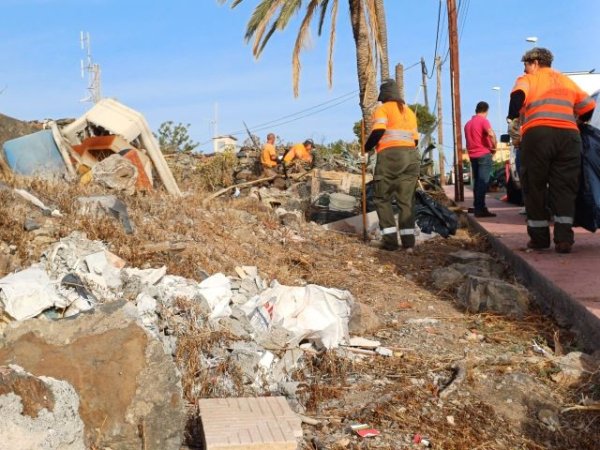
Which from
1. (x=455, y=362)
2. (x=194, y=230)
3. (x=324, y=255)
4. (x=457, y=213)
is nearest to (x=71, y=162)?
(x=194, y=230)

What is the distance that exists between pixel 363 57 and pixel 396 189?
7.22 meters

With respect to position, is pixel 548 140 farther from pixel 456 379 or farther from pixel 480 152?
pixel 480 152

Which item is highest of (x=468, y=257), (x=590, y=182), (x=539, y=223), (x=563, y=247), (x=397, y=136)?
(x=397, y=136)

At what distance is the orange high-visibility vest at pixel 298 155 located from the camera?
1587 centimetres

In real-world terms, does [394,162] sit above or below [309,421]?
above

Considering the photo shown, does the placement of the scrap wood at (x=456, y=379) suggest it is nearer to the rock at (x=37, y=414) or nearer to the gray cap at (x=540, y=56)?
the rock at (x=37, y=414)

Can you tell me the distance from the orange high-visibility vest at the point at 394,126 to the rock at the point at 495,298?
3024mm

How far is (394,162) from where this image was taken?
→ 8.70 m

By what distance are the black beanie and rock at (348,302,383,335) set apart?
152 inches

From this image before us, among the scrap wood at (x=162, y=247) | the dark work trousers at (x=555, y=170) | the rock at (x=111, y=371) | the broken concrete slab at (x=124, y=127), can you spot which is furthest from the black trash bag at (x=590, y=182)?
the broken concrete slab at (x=124, y=127)

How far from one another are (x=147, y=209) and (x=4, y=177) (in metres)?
1.46

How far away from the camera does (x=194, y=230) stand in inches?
304

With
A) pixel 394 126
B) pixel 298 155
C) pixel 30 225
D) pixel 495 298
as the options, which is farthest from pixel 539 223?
pixel 298 155

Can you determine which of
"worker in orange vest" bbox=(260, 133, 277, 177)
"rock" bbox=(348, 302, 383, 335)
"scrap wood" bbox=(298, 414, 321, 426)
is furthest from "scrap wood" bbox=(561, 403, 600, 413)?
"worker in orange vest" bbox=(260, 133, 277, 177)
